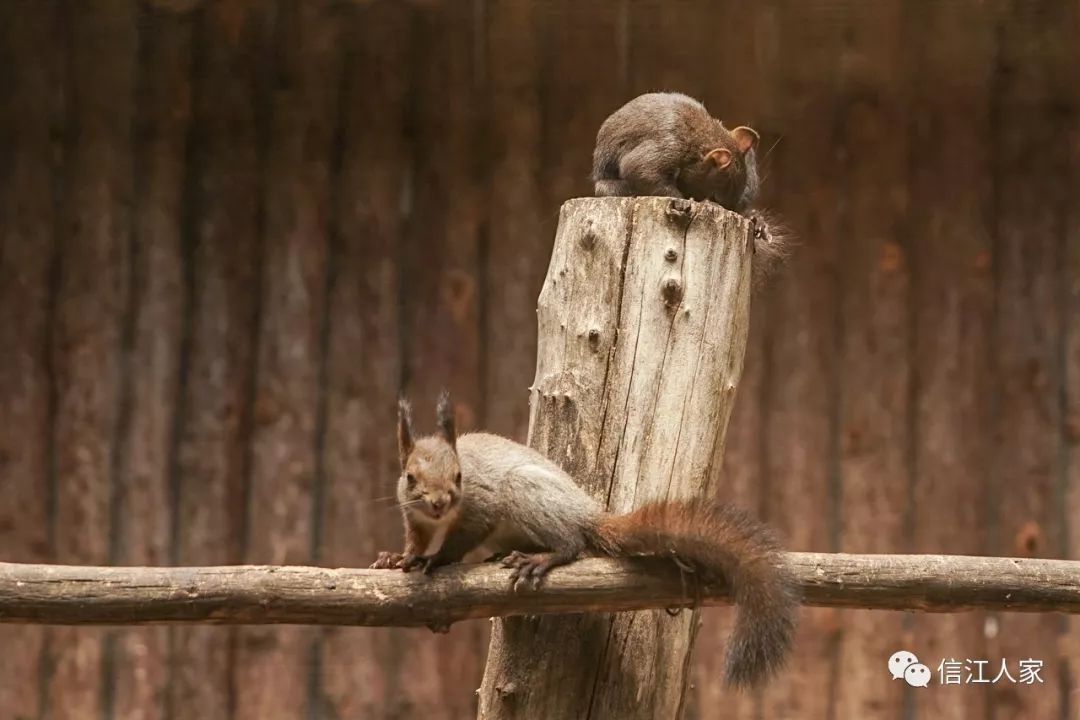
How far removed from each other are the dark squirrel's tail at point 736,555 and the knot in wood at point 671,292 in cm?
55

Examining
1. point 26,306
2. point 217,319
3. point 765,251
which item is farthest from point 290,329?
point 765,251

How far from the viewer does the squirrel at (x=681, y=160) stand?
400cm

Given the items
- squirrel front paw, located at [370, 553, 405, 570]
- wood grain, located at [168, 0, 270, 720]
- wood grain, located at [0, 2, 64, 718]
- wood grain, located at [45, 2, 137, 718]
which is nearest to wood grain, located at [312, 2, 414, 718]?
wood grain, located at [168, 0, 270, 720]

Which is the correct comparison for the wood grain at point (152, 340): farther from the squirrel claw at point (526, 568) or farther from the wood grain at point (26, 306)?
the squirrel claw at point (526, 568)

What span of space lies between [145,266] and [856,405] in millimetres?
2943

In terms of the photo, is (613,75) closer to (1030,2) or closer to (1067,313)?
(1030,2)

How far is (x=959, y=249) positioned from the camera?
216 inches

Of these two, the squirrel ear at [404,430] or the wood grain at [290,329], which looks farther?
the wood grain at [290,329]

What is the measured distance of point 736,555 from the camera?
3.10 meters

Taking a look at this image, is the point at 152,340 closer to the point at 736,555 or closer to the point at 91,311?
the point at 91,311

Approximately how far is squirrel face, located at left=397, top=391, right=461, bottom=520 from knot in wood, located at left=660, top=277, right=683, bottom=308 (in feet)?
2.07

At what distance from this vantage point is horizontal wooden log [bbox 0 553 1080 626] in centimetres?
304

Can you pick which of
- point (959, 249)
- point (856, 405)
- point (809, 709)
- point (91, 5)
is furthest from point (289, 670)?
point (959, 249)

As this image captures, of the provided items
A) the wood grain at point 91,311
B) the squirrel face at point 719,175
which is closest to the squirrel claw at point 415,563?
the squirrel face at point 719,175
